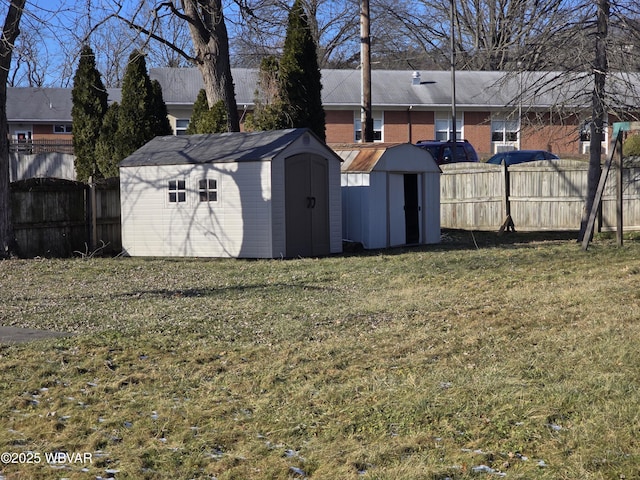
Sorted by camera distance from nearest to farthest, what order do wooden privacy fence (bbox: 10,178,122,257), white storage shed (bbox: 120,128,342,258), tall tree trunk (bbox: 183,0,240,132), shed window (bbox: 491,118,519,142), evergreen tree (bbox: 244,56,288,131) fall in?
1. white storage shed (bbox: 120,128,342,258)
2. wooden privacy fence (bbox: 10,178,122,257)
3. evergreen tree (bbox: 244,56,288,131)
4. tall tree trunk (bbox: 183,0,240,132)
5. shed window (bbox: 491,118,519,142)

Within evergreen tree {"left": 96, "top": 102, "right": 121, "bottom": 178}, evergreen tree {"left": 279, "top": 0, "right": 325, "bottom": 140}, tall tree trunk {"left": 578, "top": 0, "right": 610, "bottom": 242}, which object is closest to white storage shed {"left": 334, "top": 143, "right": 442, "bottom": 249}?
evergreen tree {"left": 279, "top": 0, "right": 325, "bottom": 140}

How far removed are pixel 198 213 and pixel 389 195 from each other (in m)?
4.63

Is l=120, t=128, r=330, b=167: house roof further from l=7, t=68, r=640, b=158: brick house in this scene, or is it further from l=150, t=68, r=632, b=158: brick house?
l=150, t=68, r=632, b=158: brick house

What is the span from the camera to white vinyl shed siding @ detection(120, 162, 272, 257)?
722 inches

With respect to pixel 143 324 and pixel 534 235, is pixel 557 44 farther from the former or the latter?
pixel 143 324

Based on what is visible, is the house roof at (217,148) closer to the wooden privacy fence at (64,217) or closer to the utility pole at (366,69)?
the wooden privacy fence at (64,217)

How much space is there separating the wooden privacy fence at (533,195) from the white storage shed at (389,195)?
3.24 m

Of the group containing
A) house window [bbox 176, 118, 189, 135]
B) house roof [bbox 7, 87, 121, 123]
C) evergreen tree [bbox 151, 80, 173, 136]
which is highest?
house roof [bbox 7, 87, 121, 123]

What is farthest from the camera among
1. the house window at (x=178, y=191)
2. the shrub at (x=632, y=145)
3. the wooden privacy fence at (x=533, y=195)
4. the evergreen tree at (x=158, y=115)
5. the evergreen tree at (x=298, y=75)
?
the shrub at (x=632, y=145)

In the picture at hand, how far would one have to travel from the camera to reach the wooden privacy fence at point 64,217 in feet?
64.2

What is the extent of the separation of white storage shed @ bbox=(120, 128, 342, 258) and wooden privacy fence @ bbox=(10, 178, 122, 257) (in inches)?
29.0

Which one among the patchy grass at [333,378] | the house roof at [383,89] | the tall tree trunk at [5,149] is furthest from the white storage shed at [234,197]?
the house roof at [383,89]

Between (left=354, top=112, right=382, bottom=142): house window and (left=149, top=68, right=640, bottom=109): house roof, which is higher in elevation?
(left=149, top=68, right=640, bottom=109): house roof

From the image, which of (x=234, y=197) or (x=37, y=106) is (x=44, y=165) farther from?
(x=234, y=197)
